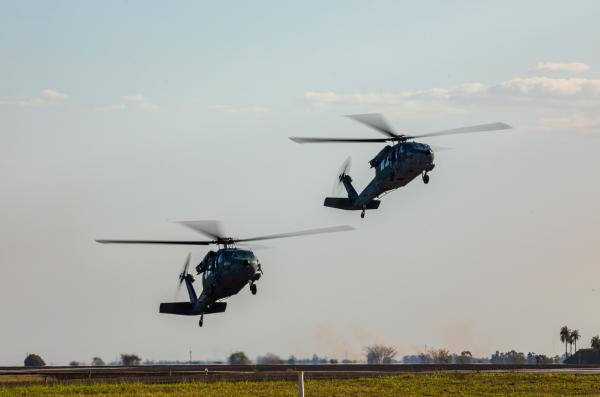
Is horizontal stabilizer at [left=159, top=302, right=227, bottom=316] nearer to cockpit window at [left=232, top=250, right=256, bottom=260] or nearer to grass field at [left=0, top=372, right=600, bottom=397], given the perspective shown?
cockpit window at [left=232, top=250, right=256, bottom=260]

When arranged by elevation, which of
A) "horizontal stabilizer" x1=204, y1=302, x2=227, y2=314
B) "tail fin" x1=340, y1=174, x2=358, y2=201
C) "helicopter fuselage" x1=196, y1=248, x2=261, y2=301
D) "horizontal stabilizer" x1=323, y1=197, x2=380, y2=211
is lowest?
"horizontal stabilizer" x1=204, y1=302, x2=227, y2=314

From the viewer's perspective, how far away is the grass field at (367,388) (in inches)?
1879

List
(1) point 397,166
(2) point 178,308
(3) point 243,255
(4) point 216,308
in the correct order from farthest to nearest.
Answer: (2) point 178,308, (4) point 216,308, (3) point 243,255, (1) point 397,166

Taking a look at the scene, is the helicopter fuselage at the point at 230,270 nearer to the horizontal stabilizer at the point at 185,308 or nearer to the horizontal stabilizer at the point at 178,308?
the horizontal stabilizer at the point at 185,308

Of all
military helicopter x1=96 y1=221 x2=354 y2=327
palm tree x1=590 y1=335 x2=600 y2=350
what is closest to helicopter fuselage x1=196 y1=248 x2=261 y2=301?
military helicopter x1=96 y1=221 x2=354 y2=327

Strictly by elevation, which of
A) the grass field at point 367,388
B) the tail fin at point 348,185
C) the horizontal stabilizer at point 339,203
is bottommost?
the grass field at point 367,388

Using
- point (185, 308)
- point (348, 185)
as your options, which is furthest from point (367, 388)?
point (348, 185)

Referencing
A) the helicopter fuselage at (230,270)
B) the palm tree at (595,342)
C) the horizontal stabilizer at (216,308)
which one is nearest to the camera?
the helicopter fuselage at (230,270)

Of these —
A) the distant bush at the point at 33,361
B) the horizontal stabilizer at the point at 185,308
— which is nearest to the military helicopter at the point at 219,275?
the horizontal stabilizer at the point at 185,308

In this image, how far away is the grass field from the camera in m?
47.7

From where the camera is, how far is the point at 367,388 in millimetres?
51219

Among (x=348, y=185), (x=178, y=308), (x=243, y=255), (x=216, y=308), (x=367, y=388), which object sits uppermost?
(x=348, y=185)

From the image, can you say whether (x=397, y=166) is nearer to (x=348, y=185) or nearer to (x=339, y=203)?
(x=339, y=203)

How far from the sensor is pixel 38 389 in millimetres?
52250
